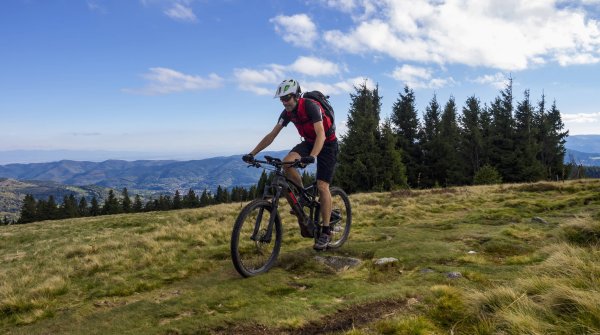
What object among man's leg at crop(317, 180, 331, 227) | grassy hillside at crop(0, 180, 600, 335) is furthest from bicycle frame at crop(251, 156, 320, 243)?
grassy hillside at crop(0, 180, 600, 335)

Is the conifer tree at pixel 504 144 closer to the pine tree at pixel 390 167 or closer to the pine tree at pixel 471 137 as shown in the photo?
the pine tree at pixel 471 137

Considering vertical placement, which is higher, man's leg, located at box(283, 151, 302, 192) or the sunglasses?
the sunglasses

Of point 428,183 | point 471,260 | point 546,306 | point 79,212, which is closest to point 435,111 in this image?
point 428,183

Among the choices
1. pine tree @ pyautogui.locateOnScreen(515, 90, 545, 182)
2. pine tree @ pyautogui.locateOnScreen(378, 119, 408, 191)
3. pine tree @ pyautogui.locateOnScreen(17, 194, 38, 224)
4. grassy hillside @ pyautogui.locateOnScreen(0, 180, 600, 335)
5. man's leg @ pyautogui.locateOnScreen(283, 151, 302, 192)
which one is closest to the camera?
grassy hillside @ pyautogui.locateOnScreen(0, 180, 600, 335)

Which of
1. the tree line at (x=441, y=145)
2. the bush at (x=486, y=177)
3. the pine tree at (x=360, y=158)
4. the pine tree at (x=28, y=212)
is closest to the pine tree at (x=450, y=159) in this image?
the tree line at (x=441, y=145)

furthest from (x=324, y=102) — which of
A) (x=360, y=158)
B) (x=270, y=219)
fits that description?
(x=360, y=158)

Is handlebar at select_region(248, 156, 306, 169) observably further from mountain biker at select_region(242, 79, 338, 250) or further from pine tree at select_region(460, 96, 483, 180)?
pine tree at select_region(460, 96, 483, 180)

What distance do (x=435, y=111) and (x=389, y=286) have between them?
58925 millimetres

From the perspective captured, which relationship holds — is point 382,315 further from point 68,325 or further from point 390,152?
point 390,152

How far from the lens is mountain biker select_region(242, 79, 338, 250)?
7285mm

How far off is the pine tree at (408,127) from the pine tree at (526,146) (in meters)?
14.0

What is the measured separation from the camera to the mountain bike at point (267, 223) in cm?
656

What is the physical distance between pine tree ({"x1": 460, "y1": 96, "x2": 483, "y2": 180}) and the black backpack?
55178mm

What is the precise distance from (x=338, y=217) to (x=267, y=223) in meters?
2.19
